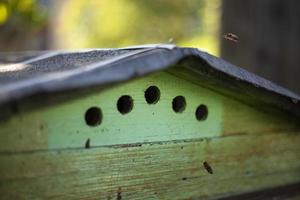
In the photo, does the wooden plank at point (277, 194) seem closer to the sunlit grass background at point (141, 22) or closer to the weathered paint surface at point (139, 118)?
the weathered paint surface at point (139, 118)

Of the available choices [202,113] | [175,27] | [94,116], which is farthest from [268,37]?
[175,27]

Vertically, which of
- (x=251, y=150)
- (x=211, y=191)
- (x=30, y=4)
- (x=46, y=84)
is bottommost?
(x=211, y=191)

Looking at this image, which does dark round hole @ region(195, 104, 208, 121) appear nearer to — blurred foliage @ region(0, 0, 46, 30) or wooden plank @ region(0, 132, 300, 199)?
wooden plank @ region(0, 132, 300, 199)

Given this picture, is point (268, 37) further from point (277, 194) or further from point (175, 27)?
point (175, 27)

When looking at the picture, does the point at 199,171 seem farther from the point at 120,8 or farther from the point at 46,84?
the point at 120,8

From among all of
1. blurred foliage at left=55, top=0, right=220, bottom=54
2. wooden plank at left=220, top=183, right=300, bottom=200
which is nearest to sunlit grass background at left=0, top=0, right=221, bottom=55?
blurred foliage at left=55, top=0, right=220, bottom=54

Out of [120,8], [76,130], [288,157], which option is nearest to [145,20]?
[120,8]

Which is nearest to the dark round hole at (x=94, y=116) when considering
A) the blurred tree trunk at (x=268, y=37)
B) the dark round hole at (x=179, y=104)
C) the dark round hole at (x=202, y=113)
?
the dark round hole at (x=179, y=104)
